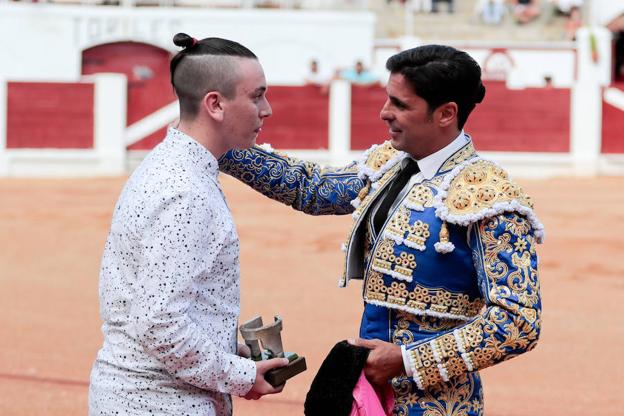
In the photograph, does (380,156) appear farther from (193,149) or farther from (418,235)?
(193,149)

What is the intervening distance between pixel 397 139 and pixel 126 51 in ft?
58.3

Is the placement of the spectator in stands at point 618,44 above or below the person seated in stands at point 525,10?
below

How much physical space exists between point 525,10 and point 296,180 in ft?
65.0

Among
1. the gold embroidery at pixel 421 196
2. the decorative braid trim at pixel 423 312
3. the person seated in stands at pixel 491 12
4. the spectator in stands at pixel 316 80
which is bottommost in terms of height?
the decorative braid trim at pixel 423 312

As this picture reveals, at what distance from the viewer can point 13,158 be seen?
15.4 meters

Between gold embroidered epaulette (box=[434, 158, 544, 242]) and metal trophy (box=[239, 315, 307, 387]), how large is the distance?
0.35 metres

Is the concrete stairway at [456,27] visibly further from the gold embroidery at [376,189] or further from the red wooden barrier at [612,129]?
the gold embroidery at [376,189]

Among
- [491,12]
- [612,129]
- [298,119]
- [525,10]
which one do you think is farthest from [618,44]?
[298,119]

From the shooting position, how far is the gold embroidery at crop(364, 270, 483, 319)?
218 cm

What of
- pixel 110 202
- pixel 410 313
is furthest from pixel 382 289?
pixel 110 202

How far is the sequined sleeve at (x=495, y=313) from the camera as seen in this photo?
207 cm

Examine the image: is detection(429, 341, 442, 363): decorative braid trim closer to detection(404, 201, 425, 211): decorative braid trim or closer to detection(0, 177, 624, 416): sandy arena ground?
detection(404, 201, 425, 211): decorative braid trim

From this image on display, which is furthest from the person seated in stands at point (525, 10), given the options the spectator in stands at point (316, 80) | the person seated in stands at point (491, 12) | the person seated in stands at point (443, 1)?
Answer: the spectator in stands at point (316, 80)

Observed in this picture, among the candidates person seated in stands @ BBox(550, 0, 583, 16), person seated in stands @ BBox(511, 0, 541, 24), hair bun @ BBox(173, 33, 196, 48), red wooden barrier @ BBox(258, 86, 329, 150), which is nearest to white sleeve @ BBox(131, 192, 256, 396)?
hair bun @ BBox(173, 33, 196, 48)
